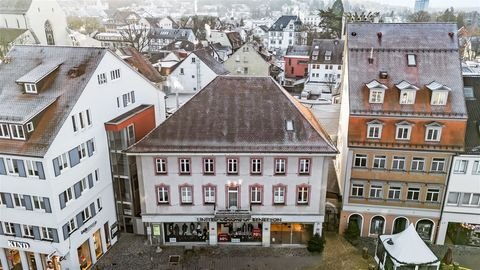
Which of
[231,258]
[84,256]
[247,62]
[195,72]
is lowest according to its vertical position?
[231,258]

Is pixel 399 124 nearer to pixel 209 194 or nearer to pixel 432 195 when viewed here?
pixel 432 195

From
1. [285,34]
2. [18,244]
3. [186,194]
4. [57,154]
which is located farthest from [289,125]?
[285,34]

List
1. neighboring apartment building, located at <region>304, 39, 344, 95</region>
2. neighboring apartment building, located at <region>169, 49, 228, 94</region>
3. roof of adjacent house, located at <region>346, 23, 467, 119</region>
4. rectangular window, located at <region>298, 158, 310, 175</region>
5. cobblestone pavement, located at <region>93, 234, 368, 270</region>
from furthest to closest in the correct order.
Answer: neighboring apartment building, located at <region>304, 39, 344, 95</region> < neighboring apartment building, located at <region>169, 49, 228, 94</region> < cobblestone pavement, located at <region>93, 234, 368, 270</region> < roof of adjacent house, located at <region>346, 23, 467, 119</region> < rectangular window, located at <region>298, 158, 310, 175</region>

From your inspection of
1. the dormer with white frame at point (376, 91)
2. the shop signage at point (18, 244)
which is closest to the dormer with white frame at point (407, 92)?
the dormer with white frame at point (376, 91)

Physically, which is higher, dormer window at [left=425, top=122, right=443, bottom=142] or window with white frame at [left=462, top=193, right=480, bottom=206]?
dormer window at [left=425, top=122, right=443, bottom=142]

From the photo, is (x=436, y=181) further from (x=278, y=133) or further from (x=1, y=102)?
(x=1, y=102)

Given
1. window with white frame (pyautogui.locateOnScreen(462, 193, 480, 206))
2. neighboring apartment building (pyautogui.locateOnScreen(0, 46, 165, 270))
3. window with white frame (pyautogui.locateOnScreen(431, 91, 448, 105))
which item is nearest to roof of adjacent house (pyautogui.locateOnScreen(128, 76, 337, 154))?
neighboring apartment building (pyautogui.locateOnScreen(0, 46, 165, 270))

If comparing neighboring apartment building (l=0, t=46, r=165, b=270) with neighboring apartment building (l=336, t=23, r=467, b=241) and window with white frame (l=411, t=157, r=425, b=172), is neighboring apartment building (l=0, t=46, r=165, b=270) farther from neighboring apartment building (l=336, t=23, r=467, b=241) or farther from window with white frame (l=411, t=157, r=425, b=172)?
window with white frame (l=411, t=157, r=425, b=172)
